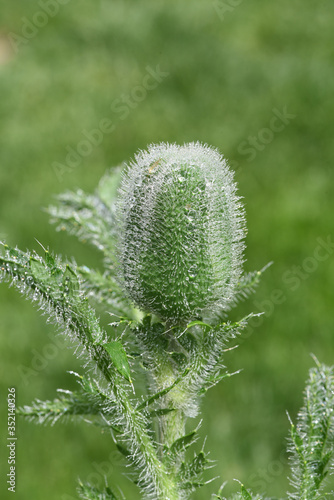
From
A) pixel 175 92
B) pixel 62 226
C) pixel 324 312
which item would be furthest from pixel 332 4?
pixel 62 226

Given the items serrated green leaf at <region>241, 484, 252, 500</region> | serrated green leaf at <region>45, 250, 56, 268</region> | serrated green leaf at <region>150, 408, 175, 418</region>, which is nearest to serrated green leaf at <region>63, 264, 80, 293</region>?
serrated green leaf at <region>45, 250, 56, 268</region>

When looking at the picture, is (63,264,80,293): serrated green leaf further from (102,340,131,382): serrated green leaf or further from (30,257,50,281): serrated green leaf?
(102,340,131,382): serrated green leaf

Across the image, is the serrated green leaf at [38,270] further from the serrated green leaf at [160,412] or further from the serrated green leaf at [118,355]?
the serrated green leaf at [160,412]

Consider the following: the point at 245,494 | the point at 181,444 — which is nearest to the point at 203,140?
the point at 181,444

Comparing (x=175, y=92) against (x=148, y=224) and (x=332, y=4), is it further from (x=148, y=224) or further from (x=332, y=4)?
(x=148, y=224)

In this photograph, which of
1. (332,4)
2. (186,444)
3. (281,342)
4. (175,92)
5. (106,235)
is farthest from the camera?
(332,4)

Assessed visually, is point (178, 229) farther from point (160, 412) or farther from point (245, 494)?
point (245, 494)
